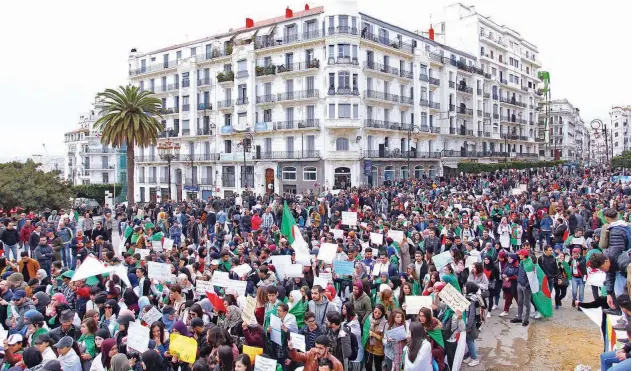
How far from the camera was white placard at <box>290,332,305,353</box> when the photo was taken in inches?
277

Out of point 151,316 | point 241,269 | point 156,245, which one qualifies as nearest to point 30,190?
point 156,245

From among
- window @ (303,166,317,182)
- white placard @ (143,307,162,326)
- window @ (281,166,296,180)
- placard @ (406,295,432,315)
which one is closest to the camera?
white placard @ (143,307,162,326)

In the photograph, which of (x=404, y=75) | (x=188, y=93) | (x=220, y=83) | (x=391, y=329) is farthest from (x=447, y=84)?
(x=391, y=329)

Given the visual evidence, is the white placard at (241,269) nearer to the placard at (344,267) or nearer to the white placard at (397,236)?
the placard at (344,267)

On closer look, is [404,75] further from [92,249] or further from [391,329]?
[391,329]

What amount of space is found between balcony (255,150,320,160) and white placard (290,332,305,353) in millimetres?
39189

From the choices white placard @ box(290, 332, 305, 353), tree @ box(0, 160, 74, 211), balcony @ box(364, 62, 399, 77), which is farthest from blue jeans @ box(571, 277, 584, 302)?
balcony @ box(364, 62, 399, 77)

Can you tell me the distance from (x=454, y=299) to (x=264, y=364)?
347cm

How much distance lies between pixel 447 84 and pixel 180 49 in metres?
30.7

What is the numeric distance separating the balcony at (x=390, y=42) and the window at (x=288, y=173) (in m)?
14.0

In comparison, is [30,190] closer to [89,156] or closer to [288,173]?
[288,173]

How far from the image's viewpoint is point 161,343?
745 centimetres

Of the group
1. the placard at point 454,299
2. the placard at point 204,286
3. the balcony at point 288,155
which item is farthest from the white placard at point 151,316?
the balcony at point 288,155

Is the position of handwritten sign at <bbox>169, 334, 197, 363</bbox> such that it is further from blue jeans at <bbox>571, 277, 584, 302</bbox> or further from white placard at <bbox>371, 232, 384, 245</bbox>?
blue jeans at <bbox>571, 277, 584, 302</bbox>
